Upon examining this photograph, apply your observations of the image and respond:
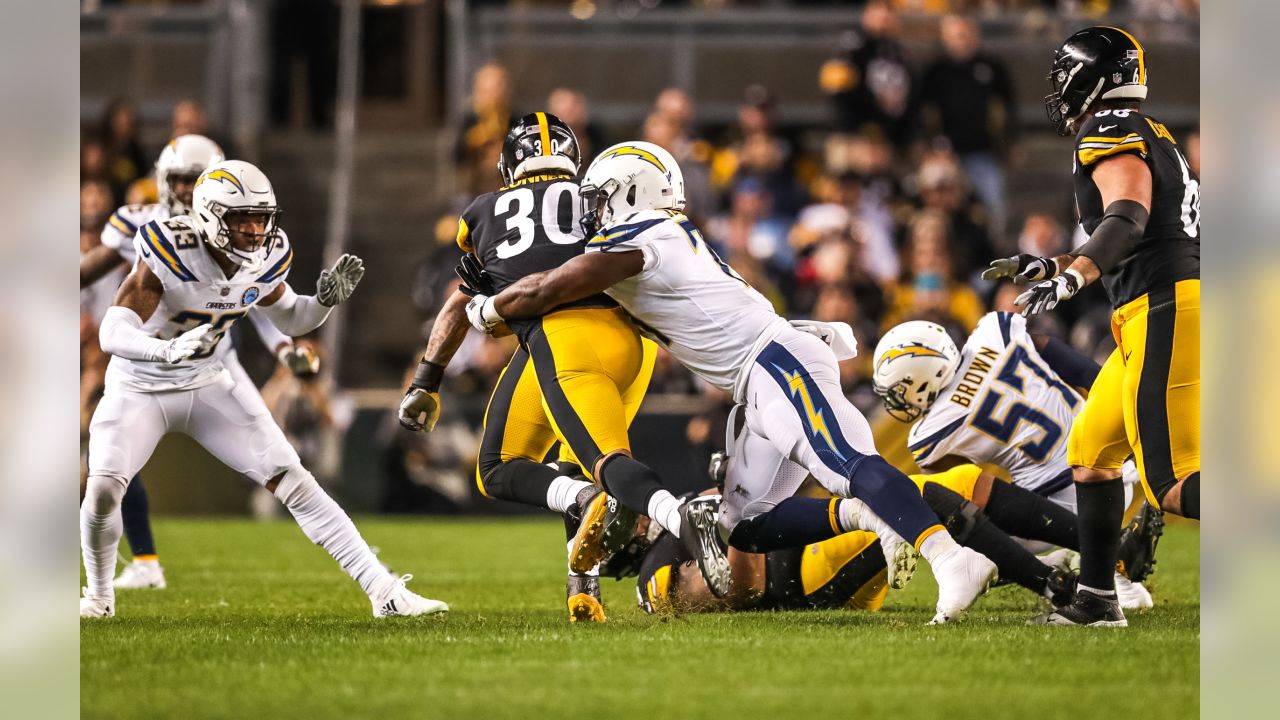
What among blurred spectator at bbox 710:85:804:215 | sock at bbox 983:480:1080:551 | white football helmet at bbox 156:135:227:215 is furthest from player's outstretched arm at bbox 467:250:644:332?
blurred spectator at bbox 710:85:804:215

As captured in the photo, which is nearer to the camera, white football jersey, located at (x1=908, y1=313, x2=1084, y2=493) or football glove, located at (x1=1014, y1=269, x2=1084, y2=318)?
football glove, located at (x1=1014, y1=269, x2=1084, y2=318)

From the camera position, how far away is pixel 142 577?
7688 millimetres

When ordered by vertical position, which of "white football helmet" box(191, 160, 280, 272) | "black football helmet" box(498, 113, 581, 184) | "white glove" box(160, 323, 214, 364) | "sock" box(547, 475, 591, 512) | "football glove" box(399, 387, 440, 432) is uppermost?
"black football helmet" box(498, 113, 581, 184)

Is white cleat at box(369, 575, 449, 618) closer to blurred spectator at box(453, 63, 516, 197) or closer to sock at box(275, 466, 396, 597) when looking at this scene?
sock at box(275, 466, 396, 597)

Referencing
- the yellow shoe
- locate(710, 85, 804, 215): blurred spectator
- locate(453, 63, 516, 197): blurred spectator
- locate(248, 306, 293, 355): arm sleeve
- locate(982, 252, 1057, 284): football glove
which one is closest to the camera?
locate(982, 252, 1057, 284): football glove

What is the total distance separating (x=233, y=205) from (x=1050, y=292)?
3.02 meters

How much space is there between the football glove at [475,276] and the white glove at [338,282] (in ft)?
1.29

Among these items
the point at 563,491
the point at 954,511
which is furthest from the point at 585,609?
the point at 954,511

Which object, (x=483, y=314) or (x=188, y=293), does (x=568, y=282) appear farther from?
(x=188, y=293)

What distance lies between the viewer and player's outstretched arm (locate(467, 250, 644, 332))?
5473 mm

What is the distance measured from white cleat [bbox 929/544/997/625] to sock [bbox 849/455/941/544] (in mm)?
115

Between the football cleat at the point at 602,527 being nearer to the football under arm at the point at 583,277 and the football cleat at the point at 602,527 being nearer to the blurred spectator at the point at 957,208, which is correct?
the football under arm at the point at 583,277
